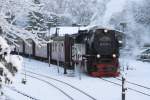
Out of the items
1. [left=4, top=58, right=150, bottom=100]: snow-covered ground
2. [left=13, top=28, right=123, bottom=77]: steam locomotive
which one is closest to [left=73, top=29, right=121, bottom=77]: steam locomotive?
[left=13, top=28, right=123, bottom=77]: steam locomotive

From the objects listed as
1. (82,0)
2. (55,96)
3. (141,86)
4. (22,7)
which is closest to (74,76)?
(141,86)

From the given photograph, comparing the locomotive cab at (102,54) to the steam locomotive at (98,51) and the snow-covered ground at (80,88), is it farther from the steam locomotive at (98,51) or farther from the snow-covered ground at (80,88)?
the snow-covered ground at (80,88)

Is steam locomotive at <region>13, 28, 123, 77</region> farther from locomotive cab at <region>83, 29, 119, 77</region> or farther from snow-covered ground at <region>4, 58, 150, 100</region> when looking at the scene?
snow-covered ground at <region>4, 58, 150, 100</region>

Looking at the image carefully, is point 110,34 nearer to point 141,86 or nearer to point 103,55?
→ point 103,55

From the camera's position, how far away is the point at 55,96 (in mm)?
15641

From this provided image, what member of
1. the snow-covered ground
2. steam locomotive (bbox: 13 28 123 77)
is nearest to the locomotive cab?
steam locomotive (bbox: 13 28 123 77)

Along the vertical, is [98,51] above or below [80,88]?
above

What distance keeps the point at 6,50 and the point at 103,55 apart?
53.9 ft

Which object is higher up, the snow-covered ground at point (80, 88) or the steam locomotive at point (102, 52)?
the steam locomotive at point (102, 52)

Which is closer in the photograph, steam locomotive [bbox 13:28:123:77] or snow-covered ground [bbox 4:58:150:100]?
snow-covered ground [bbox 4:58:150:100]

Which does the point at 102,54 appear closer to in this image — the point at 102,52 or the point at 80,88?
the point at 102,52

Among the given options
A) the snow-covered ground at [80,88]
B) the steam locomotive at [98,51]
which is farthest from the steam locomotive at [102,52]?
the snow-covered ground at [80,88]

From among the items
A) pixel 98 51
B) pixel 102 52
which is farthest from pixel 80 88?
pixel 102 52

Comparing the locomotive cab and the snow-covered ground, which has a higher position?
the locomotive cab
